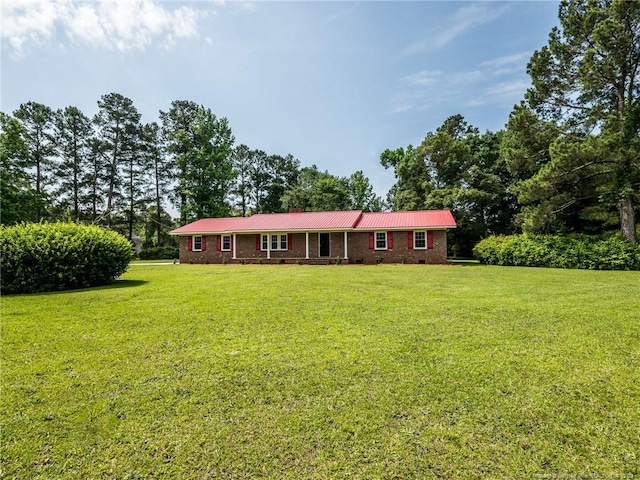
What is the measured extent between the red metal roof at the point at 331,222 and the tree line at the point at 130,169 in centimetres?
1079

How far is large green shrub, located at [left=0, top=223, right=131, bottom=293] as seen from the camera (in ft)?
27.5

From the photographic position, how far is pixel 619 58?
15469mm

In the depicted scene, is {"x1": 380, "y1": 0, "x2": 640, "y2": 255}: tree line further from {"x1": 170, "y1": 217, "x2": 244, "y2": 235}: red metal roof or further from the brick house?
{"x1": 170, "y1": 217, "x2": 244, "y2": 235}: red metal roof

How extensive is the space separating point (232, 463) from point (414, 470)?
1.23 metres

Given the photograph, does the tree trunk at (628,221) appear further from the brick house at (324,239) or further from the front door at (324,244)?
the front door at (324,244)

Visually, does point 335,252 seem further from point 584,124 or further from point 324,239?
point 584,124

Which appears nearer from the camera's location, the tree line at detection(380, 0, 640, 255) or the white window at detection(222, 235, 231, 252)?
the tree line at detection(380, 0, 640, 255)

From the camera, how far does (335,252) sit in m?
20.9

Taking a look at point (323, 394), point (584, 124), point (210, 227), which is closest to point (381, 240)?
point (210, 227)

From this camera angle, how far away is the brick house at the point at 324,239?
1953 cm

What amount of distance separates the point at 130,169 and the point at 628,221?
148 feet

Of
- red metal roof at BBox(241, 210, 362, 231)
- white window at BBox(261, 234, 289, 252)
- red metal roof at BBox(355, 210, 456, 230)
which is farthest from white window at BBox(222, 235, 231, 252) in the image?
red metal roof at BBox(355, 210, 456, 230)

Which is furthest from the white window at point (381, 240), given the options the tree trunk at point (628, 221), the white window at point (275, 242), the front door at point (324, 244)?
the tree trunk at point (628, 221)

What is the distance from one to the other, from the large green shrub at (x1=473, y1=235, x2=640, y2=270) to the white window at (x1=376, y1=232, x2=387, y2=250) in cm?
623
